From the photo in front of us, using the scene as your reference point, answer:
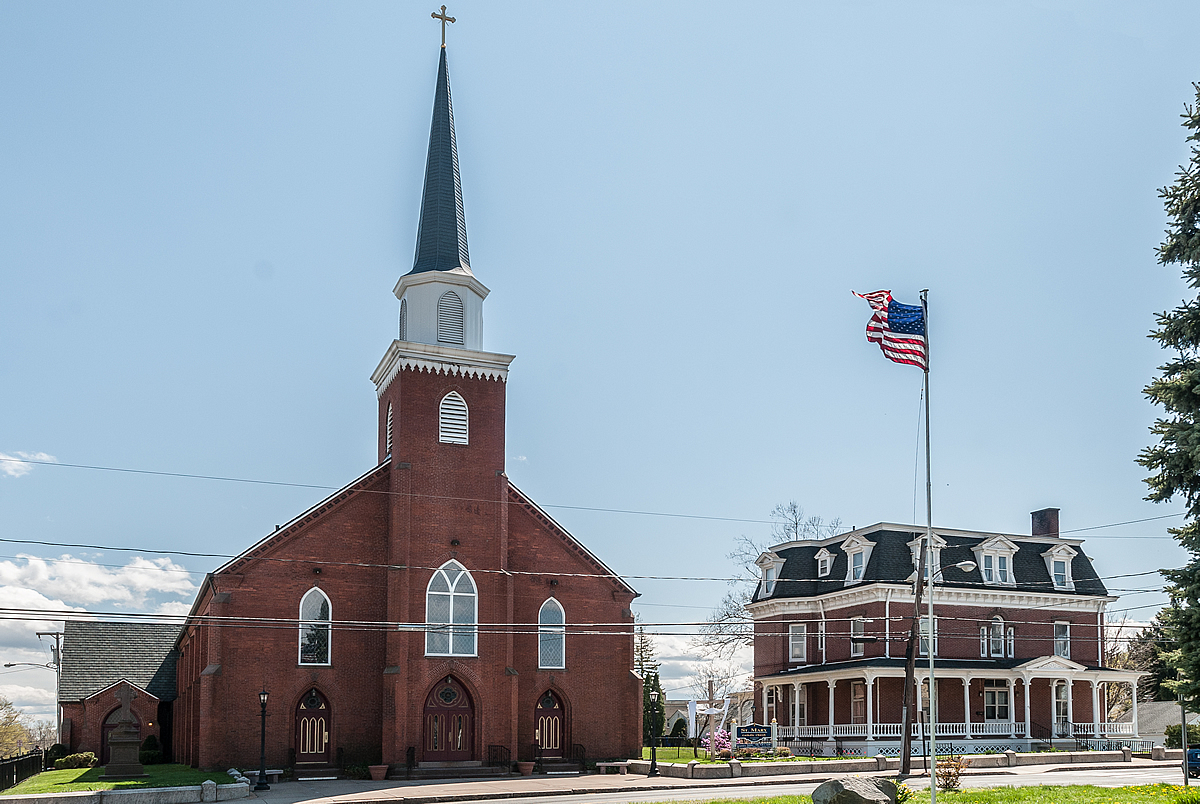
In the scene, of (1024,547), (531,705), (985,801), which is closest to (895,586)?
(1024,547)

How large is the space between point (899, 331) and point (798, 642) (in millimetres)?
30858

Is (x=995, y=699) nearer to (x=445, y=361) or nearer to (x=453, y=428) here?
(x=453, y=428)

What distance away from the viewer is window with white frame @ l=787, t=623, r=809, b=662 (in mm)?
54281

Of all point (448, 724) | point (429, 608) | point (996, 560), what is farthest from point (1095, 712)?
point (429, 608)

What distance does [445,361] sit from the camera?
133 ft

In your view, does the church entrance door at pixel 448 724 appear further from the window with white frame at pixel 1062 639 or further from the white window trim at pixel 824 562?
the window with white frame at pixel 1062 639

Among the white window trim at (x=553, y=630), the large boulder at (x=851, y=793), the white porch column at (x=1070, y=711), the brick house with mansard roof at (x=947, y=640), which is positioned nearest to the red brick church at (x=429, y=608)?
the white window trim at (x=553, y=630)

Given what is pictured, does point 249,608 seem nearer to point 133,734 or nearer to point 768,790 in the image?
point 133,734

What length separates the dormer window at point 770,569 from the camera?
186 feet

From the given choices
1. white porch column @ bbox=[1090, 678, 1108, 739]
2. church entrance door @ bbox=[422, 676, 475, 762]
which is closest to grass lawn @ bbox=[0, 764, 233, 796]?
church entrance door @ bbox=[422, 676, 475, 762]

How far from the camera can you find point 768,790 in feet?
103

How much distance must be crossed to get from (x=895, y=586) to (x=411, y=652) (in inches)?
914

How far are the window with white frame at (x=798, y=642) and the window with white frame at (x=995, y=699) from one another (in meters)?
8.45

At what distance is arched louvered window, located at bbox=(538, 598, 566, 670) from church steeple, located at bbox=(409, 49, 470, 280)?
13.4m
